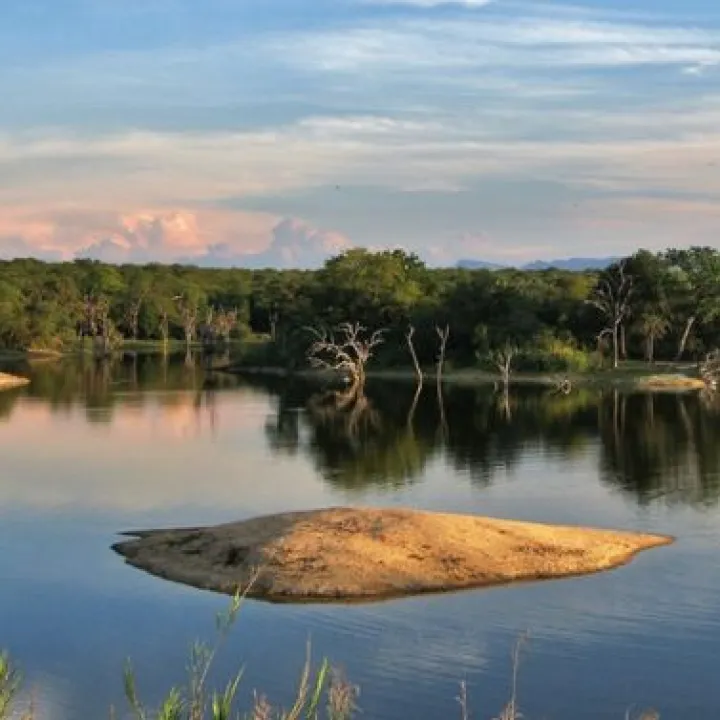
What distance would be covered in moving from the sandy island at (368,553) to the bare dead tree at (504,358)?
60914mm

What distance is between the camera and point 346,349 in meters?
108

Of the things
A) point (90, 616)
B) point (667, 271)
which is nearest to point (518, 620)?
point (90, 616)

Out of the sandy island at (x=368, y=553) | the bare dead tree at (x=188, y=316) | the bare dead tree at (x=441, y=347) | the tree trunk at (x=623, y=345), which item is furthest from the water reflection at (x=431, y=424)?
the bare dead tree at (x=188, y=316)

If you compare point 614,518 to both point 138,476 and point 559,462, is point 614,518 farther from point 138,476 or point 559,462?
point 138,476

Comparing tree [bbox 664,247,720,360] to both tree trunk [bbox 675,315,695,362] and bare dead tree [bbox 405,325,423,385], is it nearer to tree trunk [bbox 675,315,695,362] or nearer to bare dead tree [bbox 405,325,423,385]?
tree trunk [bbox 675,315,695,362]

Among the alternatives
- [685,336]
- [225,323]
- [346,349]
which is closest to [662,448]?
[685,336]

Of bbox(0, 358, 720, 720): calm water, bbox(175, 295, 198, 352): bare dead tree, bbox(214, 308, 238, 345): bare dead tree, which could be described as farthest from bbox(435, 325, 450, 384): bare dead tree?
bbox(175, 295, 198, 352): bare dead tree

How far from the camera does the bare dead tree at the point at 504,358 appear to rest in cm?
9269

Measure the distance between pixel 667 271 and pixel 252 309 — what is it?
257 feet

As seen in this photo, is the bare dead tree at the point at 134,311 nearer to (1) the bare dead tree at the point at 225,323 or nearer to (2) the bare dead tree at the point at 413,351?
(1) the bare dead tree at the point at 225,323

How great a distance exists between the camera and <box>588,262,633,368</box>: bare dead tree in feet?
313

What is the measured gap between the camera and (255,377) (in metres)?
107

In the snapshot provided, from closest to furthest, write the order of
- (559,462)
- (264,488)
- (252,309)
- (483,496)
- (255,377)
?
(483,496), (264,488), (559,462), (255,377), (252,309)

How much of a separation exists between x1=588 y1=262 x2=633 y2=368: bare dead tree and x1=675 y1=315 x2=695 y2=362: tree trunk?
5.01 m
